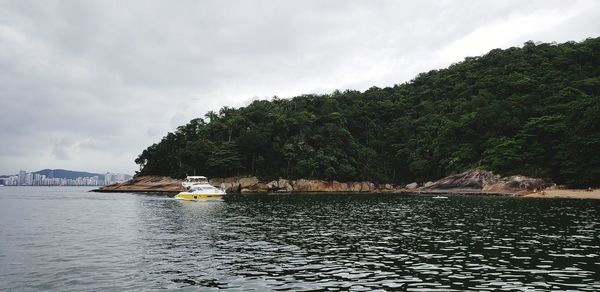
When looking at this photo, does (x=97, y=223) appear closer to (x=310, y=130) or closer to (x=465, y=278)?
(x=465, y=278)

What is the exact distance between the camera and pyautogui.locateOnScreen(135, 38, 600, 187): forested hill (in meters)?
99.2

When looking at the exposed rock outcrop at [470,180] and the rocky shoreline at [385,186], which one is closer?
the rocky shoreline at [385,186]

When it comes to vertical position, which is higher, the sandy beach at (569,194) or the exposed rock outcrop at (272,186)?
the exposed rock outcrop at (272,186)

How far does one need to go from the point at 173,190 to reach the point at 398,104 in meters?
88.5

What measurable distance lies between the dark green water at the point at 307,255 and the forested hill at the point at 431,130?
6530cm

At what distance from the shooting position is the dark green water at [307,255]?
1775 cm

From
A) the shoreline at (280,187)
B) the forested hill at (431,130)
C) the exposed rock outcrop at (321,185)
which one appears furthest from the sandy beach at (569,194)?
the shoreline at (280,187)

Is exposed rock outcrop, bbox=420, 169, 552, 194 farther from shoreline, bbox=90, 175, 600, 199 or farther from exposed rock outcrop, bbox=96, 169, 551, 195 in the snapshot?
shoreline, bbox=90, 175, 600, 199

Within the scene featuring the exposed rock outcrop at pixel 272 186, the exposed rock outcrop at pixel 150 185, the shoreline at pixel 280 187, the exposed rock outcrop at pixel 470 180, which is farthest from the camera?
the exposed rock outcrop at pixel 150 185

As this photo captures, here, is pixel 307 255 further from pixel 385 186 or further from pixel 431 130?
pixel 431 130

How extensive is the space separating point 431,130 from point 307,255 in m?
119

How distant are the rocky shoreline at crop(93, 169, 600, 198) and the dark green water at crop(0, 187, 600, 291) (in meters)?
57.6

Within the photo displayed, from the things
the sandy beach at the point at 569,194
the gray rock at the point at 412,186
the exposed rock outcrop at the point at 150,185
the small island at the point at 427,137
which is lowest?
the sandy beach at the point at 569,194

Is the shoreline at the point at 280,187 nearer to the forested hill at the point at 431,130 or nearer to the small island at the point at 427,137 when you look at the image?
the small island at the point at 427,137
